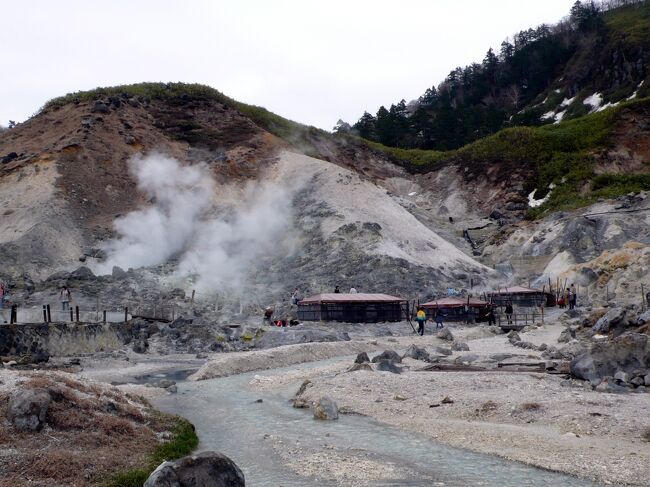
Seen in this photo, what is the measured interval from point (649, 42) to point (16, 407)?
129 m

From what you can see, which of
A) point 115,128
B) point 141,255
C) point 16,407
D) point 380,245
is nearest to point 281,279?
point 380,245

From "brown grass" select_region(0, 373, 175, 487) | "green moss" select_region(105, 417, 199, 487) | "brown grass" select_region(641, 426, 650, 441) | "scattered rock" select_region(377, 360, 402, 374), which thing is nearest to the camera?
"brown grass" select_region(0, 373, 175, 487)

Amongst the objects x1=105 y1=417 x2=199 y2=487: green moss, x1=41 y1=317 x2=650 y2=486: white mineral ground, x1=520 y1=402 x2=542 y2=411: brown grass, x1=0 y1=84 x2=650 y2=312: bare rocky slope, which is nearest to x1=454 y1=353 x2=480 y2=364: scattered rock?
x1=41 y1=317 x2=650 y2=486: white mineral ground

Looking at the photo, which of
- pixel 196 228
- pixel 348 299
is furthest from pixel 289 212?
pixel 348 299

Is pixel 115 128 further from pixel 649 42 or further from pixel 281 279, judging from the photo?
pixel 649 42

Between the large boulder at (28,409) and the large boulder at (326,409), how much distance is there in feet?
25.1

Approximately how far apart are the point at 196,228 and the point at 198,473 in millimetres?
53344

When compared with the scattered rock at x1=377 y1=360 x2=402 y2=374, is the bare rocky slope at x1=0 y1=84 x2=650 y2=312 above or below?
above

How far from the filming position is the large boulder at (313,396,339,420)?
1770 centimetres

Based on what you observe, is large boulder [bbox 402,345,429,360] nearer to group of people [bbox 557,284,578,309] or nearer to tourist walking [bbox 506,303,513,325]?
tourist walking [bbox 506,303,513,325]

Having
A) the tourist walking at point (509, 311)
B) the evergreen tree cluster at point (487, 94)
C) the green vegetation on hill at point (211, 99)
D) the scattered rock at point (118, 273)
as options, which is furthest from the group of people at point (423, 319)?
the evergreen tree cluster at point (487, 94)

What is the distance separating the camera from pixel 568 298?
157 ft

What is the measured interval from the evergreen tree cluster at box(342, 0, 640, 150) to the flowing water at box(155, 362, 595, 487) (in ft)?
324

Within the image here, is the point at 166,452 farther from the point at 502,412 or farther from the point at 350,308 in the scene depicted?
the point at 350,308
